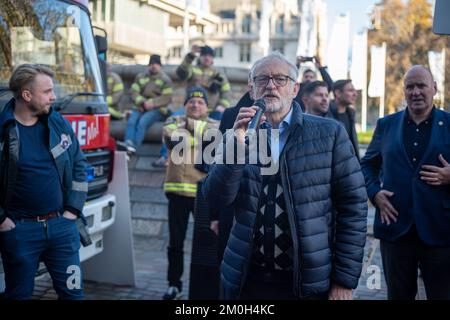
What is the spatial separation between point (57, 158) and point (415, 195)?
228cm

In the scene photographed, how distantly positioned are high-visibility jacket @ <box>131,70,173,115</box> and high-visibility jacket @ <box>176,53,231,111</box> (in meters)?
0.41

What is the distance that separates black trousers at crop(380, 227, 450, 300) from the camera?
4.15 m

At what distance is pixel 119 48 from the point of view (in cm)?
5097

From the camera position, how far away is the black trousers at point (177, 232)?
20.7ft

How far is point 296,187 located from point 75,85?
137 inches

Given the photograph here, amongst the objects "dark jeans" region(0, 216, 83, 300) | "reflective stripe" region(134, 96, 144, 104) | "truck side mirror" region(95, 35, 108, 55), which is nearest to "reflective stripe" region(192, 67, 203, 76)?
"reflective stripe" region(134, 96, 144, 104)

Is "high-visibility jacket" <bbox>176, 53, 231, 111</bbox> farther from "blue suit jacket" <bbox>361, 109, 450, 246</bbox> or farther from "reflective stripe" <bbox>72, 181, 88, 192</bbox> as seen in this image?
"blue suit jacket" <bbox>361, 109, 450, 246</bbox>

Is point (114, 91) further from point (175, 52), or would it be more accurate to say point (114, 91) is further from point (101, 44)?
point (175, 52)

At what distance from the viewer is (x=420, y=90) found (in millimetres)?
4250

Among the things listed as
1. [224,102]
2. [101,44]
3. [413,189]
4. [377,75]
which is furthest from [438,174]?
[377,75]

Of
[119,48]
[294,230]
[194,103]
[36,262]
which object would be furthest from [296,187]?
[119,48]

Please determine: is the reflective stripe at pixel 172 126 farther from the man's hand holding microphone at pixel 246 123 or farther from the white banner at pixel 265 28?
the white banner at pixel 265 28

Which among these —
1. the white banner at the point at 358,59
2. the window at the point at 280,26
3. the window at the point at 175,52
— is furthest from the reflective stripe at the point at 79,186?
the window at the point at 280,26
